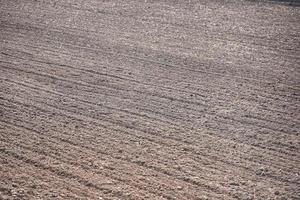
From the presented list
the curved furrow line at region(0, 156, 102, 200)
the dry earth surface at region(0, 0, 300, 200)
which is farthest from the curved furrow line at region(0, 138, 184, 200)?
the curved furrow line at region(0, 156, 102, 200)

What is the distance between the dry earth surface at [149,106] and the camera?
6.68 metres

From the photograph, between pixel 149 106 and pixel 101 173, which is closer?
pixel 101 173

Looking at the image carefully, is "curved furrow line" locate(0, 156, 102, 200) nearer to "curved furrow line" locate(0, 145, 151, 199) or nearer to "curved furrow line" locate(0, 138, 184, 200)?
"curved furrow line" locate(0, 145, 151, 199)

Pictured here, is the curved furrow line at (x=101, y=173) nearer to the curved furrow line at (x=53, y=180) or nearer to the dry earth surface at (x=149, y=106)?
the dry earth surface at (x=149, y=106)

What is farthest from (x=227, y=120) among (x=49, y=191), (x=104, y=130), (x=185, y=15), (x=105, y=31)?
(x=185, y=15)

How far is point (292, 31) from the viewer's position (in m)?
13.5

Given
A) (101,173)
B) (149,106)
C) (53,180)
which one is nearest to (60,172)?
(53,180)

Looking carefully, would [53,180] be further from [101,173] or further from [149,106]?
[149,106]

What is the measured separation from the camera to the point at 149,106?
351 inches

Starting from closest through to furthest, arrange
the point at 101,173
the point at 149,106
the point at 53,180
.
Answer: the point at 53,180
the point at 101,173
the point at 149,106

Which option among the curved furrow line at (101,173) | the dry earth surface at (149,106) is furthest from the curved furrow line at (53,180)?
the curved furrow line at (101,173)

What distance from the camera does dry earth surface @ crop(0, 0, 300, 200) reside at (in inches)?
263

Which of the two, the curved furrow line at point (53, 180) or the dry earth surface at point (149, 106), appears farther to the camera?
the dry earth surface at point (149, 106)

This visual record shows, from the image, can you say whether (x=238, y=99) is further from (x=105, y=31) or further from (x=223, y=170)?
(x=105, y=31)
